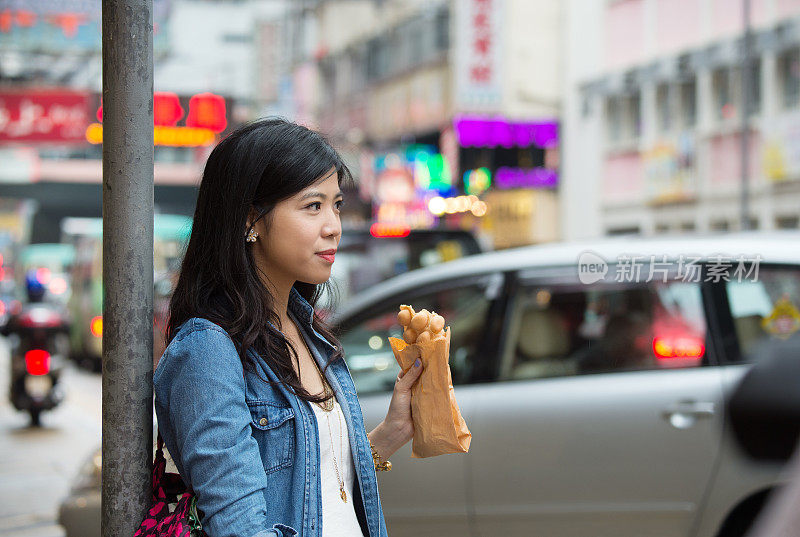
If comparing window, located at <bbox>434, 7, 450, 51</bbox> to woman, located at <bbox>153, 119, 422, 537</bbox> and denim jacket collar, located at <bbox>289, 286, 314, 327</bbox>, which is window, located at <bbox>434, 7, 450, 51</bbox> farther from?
woman, located at <bbox>153, 119, 422, 537</bbox>

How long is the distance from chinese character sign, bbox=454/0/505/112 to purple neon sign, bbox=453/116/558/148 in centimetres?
143

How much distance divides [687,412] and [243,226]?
206cm

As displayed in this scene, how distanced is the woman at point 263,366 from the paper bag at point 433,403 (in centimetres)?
3

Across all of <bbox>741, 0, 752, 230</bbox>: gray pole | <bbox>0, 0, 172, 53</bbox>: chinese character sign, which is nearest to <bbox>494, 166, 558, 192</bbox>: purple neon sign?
<bbox>741, 0, 752, 230</bbox>: gray pole

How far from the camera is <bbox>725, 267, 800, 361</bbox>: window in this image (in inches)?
138

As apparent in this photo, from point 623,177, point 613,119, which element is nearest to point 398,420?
point 623,177

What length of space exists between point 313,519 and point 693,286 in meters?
2.16

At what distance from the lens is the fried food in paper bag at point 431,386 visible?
6.68 feet

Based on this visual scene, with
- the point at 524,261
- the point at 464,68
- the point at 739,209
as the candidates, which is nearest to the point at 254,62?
the point at 464,68

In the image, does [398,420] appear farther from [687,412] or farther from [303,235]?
[687,412]

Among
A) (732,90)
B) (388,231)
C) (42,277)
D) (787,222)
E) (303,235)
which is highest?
(732,90)

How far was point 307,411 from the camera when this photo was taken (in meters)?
1.89

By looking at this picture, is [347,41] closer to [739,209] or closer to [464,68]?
[464,68]

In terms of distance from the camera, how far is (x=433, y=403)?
210 centimetres
